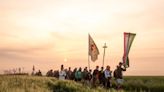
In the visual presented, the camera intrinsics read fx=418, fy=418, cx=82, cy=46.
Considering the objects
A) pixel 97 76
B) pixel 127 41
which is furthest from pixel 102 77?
pixel 127 41

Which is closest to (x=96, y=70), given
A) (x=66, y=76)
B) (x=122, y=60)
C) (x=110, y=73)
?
(x=110, y=73)

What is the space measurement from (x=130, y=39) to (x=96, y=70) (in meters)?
5.18

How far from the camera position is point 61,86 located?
100ft

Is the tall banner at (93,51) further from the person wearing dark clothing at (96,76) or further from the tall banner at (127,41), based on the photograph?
the tall banner at (127,41)

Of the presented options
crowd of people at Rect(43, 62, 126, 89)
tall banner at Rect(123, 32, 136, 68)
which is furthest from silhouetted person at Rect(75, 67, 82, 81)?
tall banner at Rect(123, 32, 136, 68)

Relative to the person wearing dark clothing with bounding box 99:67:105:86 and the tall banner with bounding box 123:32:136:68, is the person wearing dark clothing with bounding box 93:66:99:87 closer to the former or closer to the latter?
the person wearing dark clothing with bounding box 99:67:105:86

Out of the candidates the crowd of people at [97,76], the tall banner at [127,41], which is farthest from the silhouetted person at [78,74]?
the tall banner at [127,41]

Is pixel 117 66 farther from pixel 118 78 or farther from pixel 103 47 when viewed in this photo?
pixel 103 47

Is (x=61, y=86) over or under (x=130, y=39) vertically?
under


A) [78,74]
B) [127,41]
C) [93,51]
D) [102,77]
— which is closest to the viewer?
[127,41]

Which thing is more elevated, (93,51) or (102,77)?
(93,51)

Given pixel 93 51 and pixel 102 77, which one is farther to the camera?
pixel 93 51

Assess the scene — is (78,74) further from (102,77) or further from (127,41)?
(127,41)

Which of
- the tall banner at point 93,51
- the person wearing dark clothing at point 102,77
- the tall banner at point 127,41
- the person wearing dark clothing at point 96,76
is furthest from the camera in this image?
the tall banner at point 93,51
